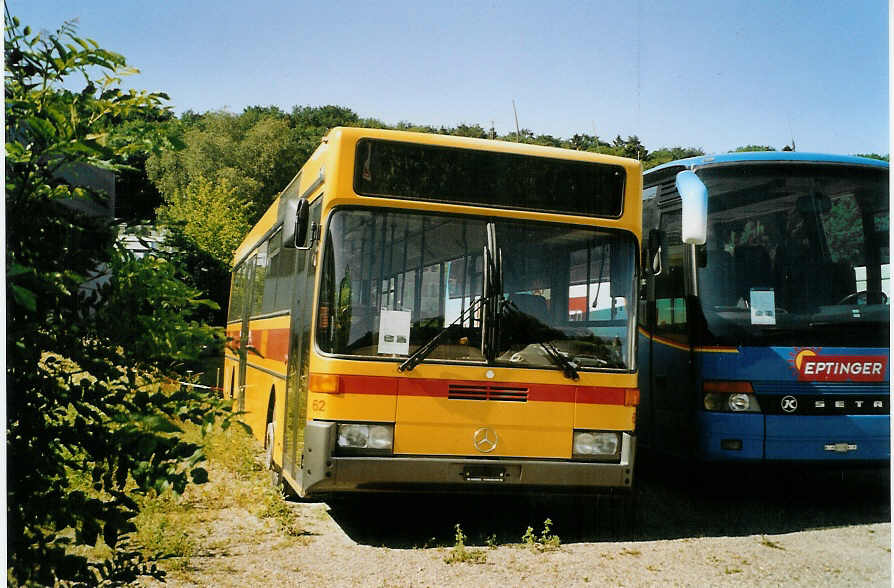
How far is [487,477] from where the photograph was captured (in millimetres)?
6750

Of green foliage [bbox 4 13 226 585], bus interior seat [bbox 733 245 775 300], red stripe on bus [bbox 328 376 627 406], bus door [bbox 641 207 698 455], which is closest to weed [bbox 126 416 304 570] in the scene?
green foliage [bbox 4 13 226 585]

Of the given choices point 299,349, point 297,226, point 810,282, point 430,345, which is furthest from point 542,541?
point 810,282

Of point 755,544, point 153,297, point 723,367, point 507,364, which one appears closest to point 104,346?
point 153,297

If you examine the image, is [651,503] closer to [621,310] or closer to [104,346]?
[621,310]

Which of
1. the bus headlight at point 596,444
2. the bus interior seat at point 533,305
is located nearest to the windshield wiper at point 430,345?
the bus interior seat at point 533,305

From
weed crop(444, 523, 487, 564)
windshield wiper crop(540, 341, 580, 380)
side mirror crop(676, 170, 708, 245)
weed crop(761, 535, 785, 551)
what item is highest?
side mirror crop(676, 170, 708, 245)

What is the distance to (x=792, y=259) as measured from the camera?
27.9 feet

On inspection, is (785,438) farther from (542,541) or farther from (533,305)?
(533,305)

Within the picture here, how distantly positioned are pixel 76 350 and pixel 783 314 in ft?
21.6

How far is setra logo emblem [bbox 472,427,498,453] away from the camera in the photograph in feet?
22.2

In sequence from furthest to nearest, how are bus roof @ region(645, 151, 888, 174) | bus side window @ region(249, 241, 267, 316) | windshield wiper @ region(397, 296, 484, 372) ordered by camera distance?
1. bus side window @ region(249, 241, 267, 316)
2. bus roof @ region(645, 151, 888, 174)
3. windshield wiper @ region(397, 296, 484, 372)

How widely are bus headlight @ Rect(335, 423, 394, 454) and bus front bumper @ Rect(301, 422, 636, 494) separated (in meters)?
0.06

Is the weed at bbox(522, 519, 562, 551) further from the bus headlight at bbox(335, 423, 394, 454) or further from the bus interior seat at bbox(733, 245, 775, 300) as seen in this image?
the bus interior seat at bbox(733, 245, 775, 300)

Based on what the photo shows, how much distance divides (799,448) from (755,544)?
149 centimetres
